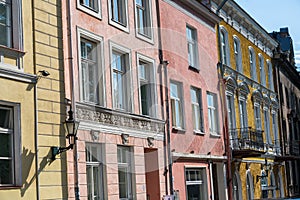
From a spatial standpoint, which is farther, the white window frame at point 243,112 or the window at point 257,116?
the window at point 257,116

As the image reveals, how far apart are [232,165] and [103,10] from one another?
12.5 metres

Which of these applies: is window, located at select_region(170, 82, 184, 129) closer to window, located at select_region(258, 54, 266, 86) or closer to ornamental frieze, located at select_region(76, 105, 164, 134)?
ornamental frieze, located at select_region(76, 105, 164, 134)

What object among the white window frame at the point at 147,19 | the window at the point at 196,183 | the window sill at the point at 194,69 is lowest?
the window at the point at 196,183

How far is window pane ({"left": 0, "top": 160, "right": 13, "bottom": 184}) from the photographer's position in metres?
12.7

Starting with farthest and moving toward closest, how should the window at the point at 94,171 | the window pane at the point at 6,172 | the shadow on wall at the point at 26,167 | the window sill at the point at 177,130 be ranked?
the window sill at the point at 177,130 → the window at the point at 94,171 → the shadow on wall at the point at 26,167 → the window pane at the point at 6,172

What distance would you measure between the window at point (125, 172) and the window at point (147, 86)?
6.23 feet

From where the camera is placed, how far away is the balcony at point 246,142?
91.5ft

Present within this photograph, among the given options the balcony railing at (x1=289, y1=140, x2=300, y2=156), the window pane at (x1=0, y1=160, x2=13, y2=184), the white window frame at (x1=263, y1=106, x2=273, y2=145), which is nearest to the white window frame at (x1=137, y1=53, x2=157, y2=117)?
the window pane at (x1=0, y1=160, x2=13, y2=184)

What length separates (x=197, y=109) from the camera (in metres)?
24.2

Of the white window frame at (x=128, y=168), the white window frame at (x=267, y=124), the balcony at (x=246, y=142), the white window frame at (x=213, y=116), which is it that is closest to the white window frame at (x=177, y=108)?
the white window frame at (x=213, y=116)

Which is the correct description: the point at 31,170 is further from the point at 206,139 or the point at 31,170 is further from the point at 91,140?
the point at 206,139

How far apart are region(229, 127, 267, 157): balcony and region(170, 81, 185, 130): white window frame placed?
5720 millimetres

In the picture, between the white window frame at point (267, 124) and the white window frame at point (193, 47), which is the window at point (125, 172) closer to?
the white window frame at point (193, 47)

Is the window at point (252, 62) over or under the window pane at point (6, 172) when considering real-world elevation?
over
